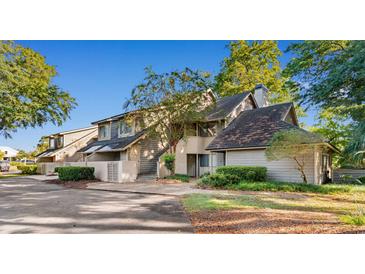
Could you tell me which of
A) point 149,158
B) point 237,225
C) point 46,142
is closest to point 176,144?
point 149,158

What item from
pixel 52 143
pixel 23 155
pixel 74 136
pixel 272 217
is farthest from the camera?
pixel 23 155

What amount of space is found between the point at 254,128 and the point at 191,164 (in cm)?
490

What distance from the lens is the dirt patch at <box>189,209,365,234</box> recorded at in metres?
3.83

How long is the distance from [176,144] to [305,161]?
686 centimetres

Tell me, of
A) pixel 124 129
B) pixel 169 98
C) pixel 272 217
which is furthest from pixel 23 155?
pixel 272 217

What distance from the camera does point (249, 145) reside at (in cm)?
1079

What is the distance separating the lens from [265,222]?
425cm

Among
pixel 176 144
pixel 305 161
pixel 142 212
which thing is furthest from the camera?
pixel 176 144

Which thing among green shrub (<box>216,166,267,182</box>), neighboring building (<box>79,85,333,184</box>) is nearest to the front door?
neighboring building (<box>79,85,333,184</box>)

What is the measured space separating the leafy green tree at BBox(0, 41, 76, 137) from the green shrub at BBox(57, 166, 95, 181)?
9.43ft

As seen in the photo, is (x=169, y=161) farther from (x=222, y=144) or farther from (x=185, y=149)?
(x=222, y=144)

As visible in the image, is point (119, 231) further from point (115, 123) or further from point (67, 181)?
point (115, 123)

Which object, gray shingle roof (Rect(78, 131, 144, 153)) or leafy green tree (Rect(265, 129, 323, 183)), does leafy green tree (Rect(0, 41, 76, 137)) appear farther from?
leafy green tree (Rect(265, 129, 323, 183))
